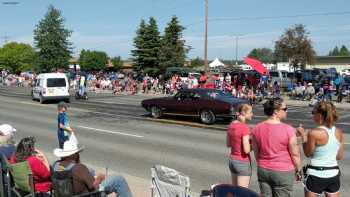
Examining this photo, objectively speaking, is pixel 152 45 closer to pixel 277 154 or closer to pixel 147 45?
pixel 147 45

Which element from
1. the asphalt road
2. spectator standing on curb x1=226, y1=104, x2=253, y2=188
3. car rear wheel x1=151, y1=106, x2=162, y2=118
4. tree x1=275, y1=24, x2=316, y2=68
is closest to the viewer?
spectator standing on curb x1=226, y1=104, x2=253, y2=188

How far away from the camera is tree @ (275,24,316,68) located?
49.0m

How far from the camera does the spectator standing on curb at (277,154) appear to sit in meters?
5.11

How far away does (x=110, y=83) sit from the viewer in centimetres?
4469

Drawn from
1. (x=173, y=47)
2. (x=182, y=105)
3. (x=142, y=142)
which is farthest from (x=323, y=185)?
(x=173, y=47)

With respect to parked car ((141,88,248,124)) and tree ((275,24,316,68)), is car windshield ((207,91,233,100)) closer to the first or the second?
parked car ((141,88,248,124))

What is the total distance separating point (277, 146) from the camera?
16.8ft

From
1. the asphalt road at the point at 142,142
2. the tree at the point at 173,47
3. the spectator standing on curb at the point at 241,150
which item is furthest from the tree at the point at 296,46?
the spectator standing on curb at the point at 241,150

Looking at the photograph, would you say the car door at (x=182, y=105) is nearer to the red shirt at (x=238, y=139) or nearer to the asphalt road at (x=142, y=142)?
the asphalt road at (x=142, y=142)

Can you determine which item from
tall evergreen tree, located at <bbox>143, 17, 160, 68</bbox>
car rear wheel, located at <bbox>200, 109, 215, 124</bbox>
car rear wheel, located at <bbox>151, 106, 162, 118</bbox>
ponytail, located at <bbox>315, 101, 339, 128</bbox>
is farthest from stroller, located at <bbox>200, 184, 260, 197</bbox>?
tall evergreen tree, located at <bbox>143, 17, 160, 68</bbox>

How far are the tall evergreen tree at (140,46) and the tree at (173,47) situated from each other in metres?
2.67

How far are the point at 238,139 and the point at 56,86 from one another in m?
24.5

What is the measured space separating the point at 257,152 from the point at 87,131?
38.7 ft

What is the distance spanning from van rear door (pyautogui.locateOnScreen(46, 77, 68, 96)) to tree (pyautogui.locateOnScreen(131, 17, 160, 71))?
33136mm
